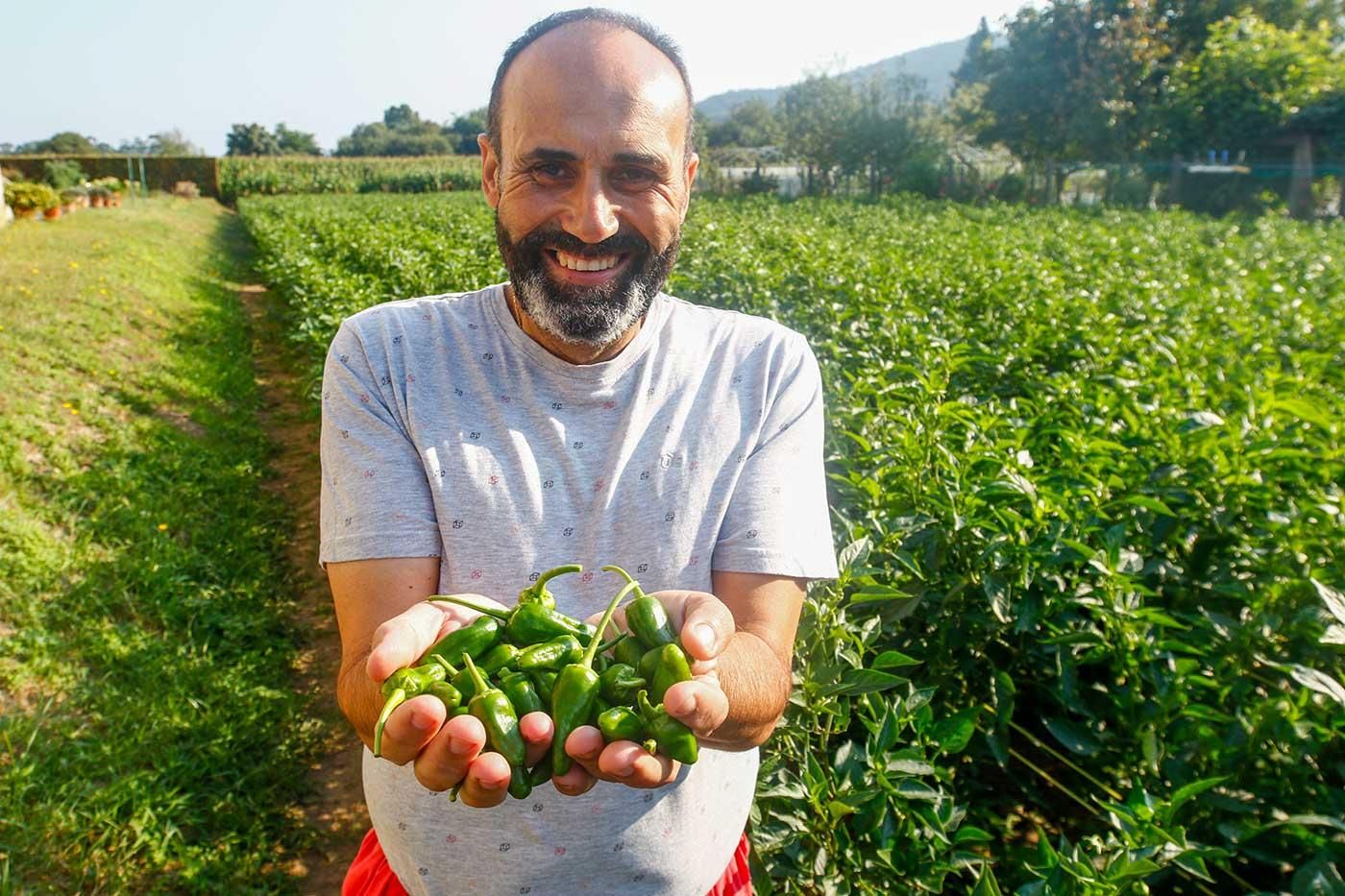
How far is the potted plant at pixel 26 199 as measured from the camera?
1934 centimetres

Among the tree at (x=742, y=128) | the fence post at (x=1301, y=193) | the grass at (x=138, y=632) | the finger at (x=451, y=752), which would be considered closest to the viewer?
the finger at (x=451, y=752)

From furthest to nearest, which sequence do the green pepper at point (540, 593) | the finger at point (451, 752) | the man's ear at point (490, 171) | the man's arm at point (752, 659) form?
the man's ear at point (490, 171) < the green pepper at point (540, 593) < the man's arm at point (752, 659) < the finger at point (451, 752)

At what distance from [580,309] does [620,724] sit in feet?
2.35

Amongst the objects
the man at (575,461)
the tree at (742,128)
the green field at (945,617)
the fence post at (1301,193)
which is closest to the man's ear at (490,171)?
the man at (575,461)

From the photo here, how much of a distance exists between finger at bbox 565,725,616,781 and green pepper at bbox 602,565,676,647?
17cm

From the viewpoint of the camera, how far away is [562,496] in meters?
1.65

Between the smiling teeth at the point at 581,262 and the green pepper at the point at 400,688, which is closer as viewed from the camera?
the green pepper at the point at 400,688

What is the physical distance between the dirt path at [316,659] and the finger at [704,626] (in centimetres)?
253

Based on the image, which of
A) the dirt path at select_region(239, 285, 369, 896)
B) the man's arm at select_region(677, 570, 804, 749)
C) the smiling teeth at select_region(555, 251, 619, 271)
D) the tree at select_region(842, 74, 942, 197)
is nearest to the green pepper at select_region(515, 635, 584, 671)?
the man's arm at select_region(677, 570, 804, 749)

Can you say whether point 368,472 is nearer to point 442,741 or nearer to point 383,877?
point 442,741

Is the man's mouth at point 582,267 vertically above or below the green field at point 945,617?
above

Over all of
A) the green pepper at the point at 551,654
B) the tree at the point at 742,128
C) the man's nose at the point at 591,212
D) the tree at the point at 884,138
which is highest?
the tree at the point at 742,128

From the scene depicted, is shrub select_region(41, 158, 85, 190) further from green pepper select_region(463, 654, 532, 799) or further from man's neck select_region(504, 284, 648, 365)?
green pepper select_region(463, 654, 532, 799)

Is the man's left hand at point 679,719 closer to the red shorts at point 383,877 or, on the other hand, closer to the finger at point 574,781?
the finger at point 574,781
